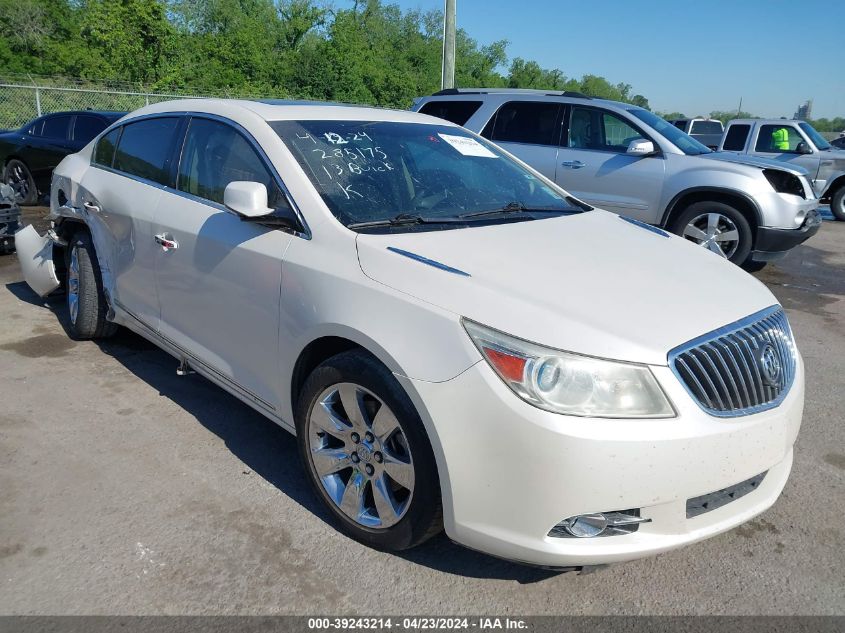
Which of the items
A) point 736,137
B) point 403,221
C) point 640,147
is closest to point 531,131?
point 640,147

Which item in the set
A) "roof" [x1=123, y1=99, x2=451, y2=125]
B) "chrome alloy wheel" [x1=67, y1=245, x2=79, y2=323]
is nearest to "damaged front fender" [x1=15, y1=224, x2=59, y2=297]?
"chrome alloy wheel" [x1=67, y1=245, x2=79, y2=323]

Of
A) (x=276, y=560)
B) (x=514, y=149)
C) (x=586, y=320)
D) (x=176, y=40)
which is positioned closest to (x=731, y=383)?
(x=586, y=320)

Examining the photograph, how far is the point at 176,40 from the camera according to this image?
30438mm

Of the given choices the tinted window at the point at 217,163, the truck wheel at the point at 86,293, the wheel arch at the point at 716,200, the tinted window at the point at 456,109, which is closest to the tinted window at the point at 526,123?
the tinted window at the point at 456,109

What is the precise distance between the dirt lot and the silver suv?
4.17m

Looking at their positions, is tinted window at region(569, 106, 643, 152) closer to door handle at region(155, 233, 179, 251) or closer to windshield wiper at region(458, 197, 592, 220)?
windshield wiper at region(458, 197, 592, 220)

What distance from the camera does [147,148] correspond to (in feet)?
13.8

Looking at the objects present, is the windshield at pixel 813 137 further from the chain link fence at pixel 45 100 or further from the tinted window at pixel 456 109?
the chain link fence at pixel 45 100

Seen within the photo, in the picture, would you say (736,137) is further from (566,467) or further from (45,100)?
(45,100)

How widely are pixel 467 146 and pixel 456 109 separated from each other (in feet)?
18.0

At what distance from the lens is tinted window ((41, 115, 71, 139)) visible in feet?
33.1

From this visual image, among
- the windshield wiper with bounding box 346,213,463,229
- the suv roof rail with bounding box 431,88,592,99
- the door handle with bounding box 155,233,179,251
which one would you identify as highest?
the suv roof rail with bounding box 431,88,592,99

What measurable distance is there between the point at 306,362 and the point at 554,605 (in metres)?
1.33

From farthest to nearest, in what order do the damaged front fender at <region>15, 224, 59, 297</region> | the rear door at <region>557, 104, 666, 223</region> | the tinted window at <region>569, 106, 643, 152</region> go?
the tinted window at <region>569, 106, 643, 152</region> < the rear door at <region>557, 104, 666, 223</region> < the damaged front fender at <region>15, 224, 59, 297</region>
